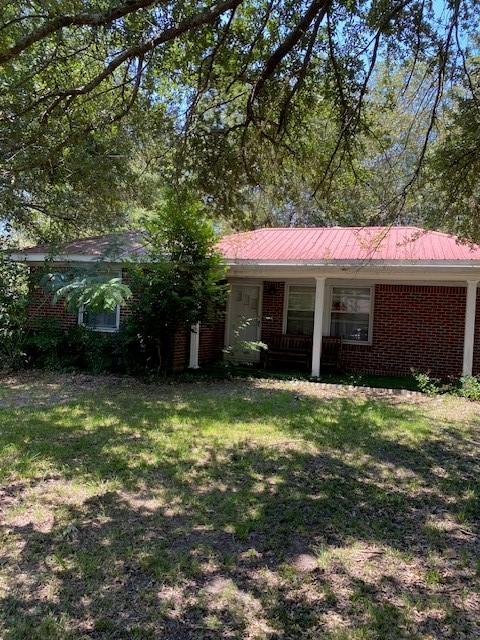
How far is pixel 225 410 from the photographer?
7641mm

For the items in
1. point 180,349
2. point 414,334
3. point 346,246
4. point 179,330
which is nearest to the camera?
point 179,330

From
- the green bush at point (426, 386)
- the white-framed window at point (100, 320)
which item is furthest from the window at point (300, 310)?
the white-framed window at point (100, 320)

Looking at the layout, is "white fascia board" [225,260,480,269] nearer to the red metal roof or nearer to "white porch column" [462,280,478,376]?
the red metal roof

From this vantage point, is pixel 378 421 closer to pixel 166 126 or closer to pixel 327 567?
pixel 327 567

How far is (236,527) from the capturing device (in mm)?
3830

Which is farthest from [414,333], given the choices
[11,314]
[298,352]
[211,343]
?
[11,314]

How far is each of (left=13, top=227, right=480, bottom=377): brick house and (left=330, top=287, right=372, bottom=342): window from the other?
0.02 meters

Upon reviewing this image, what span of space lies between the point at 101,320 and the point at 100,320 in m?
0.02

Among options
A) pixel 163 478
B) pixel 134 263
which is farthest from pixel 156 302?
pixel 163 478

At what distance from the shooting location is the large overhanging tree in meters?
5.81

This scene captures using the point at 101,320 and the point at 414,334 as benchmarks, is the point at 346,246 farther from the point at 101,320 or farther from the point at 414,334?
the point at 101,320

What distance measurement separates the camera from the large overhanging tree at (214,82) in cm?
581

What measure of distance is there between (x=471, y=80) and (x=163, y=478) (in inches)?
235

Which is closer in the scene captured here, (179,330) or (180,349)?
(179,330)
